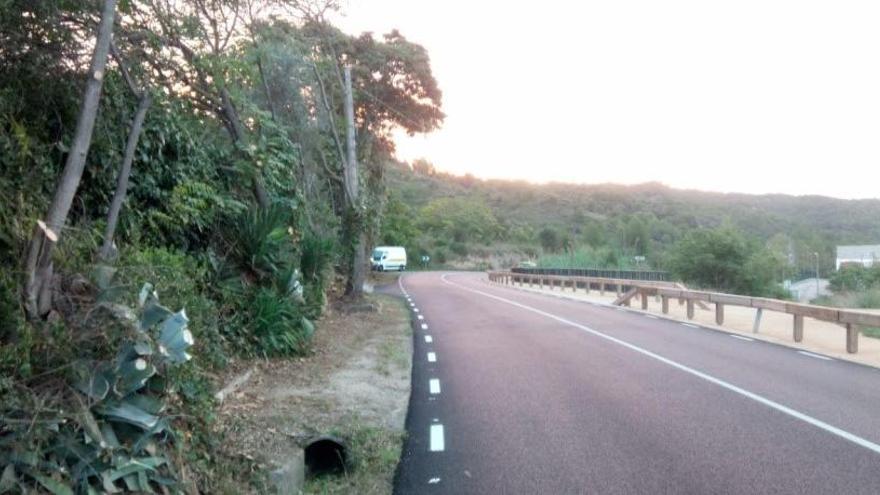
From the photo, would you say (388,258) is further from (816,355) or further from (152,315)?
(152,315)

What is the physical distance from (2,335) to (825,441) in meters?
7.09

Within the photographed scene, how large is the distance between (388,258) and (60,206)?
65.7 m

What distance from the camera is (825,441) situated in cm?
787

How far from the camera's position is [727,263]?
139ft

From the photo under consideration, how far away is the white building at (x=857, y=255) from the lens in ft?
154

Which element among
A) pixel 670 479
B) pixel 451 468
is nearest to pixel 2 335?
pixel 451 468

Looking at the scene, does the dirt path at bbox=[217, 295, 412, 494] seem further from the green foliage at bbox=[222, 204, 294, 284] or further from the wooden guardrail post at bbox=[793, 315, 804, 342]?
the wooden guardrail post at bbox=[793, 315, 804, 342]

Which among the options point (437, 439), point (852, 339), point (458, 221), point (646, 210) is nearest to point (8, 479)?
point (437, 439)

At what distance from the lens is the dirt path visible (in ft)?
23.4

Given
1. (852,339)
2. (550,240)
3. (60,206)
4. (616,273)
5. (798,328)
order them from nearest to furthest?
(60,206) → (852,339) → (798,328) → (616,273) → (550,240)

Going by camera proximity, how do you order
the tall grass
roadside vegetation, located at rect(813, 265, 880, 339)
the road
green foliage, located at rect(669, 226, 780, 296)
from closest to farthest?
the road
roadside vegetation, located at rect(813, 265, 880, 339)
green foliage, located at rect(669, 226, 780, 296)
the tall grass

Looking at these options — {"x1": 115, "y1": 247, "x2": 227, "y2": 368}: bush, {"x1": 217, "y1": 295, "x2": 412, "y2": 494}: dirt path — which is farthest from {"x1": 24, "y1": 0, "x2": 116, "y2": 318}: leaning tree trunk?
{"x1": 217, "y1": 295, "x2": 412, "y2": 494}: dirt path

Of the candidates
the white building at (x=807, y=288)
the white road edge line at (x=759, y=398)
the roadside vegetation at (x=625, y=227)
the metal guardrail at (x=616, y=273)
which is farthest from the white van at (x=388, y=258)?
the white road edge line at (x=759, y=398)

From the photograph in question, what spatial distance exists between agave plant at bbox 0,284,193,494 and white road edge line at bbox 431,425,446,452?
2.84 metres
